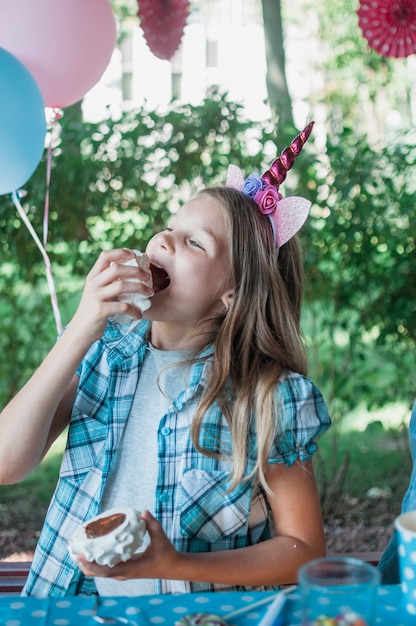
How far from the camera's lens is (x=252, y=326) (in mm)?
1702

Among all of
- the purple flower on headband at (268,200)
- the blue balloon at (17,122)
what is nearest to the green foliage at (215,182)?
the blue balloon at (17,122)

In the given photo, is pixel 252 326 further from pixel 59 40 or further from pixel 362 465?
pixel 362 465

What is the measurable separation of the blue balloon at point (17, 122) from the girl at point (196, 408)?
2.20ft

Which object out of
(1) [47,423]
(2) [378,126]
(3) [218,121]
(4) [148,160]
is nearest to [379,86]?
(2) [378,126]

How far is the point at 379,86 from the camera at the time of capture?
4.47 meters

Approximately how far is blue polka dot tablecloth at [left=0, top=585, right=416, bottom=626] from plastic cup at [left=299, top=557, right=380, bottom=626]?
0.44 ft

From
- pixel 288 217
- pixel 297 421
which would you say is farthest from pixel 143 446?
pixel 288 217

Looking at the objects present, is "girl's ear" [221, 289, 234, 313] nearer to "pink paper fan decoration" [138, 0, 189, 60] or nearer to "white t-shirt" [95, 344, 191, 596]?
"white t-shirt" [95, 344, 191, 596]

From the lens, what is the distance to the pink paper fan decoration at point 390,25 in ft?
10.1

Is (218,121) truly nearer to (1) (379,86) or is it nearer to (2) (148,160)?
(2) (148,160)

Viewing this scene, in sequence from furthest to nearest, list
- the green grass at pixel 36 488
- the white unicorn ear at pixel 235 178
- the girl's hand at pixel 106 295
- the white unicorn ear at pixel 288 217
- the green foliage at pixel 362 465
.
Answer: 1. the green grass at pixel 36 488
2. the green foliage at pixel 362 465
3. the white unicorn ear at pixel 235 178
4. the white unicorn ear at pixel 288 217
5. the girl's hand at pixel 106 295

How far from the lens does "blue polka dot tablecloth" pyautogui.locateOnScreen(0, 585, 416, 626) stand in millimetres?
1040

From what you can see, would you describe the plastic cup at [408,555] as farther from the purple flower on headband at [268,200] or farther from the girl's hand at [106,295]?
the purple flower on headband at [268,200]

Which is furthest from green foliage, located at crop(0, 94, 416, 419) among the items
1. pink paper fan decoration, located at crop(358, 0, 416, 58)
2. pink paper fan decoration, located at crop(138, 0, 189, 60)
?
pink paper fan decoration, located at crop(358, 0, 416, 58)
